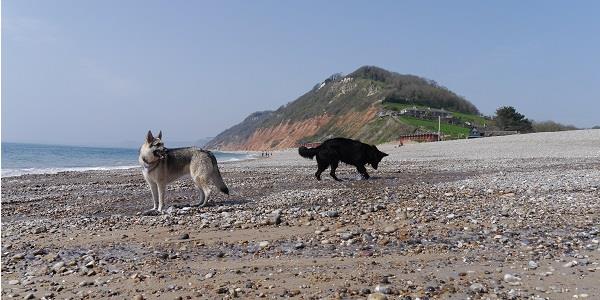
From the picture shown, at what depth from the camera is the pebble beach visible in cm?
484

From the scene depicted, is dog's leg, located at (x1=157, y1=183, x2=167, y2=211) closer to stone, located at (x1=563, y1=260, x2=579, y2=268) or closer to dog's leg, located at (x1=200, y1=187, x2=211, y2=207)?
dog's leg, located at (x1=200, y1=187, x2=211, y2=207)

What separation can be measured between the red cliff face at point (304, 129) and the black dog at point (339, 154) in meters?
96.0

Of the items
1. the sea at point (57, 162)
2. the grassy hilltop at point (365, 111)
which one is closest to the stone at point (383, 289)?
the sea at point (57, 162)

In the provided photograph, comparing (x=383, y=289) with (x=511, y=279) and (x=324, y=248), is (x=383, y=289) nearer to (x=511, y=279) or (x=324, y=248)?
(x=511, y=279)

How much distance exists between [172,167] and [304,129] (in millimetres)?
132784

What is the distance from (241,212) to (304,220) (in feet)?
5.47

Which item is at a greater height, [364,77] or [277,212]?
[364,77]

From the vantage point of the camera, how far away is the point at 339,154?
15.7 m

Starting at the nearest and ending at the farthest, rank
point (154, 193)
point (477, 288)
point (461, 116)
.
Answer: point (477, 288), point (154, 193), point (461, 116)

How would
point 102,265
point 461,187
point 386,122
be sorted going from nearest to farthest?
point 102,265 → point 461,187 → point 386,122

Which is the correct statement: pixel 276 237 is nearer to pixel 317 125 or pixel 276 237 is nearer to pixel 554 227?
pixel 554 227

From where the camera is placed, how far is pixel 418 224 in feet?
24.7

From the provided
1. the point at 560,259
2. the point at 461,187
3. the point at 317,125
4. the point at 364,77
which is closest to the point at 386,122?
the point at 317,125

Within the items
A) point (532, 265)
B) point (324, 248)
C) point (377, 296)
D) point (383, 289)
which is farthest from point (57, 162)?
point (532, 265)
